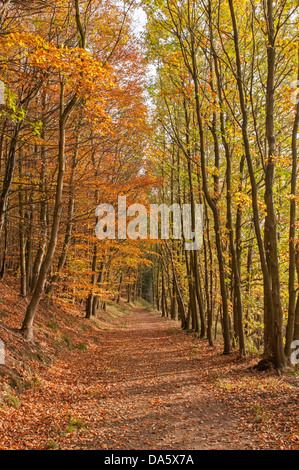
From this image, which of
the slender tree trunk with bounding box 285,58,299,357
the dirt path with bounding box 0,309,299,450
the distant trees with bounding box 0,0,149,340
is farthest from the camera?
the slender tree trunk with bounding box 285,58,299,357

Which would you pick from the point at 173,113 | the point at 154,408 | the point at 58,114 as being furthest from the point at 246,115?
the point at 154,408

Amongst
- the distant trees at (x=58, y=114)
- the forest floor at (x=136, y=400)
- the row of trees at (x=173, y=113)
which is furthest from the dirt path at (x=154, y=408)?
the distant trees at (x=58, y=114)

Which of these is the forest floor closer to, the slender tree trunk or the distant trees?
the slender tree trunk

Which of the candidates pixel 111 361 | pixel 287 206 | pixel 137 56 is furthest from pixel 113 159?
pixel 111 361

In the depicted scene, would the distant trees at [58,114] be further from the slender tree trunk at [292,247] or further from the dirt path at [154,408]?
the slender tree trunk at [292,247]

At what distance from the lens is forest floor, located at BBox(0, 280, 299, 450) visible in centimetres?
473

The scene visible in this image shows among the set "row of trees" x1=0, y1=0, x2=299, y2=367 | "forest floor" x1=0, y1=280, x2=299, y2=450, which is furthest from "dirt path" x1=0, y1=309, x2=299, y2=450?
"row of trees" x1=0, y1=0, x2=299, y2=367

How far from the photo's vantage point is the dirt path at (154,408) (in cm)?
469

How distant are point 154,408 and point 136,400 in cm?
64

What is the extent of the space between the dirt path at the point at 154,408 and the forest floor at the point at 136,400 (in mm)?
16

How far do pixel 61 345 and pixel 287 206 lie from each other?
30.5 feet

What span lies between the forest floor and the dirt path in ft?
0.05

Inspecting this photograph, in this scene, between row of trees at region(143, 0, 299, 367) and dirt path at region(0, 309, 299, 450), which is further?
row of trees at region(143, 0, 299, 367)
